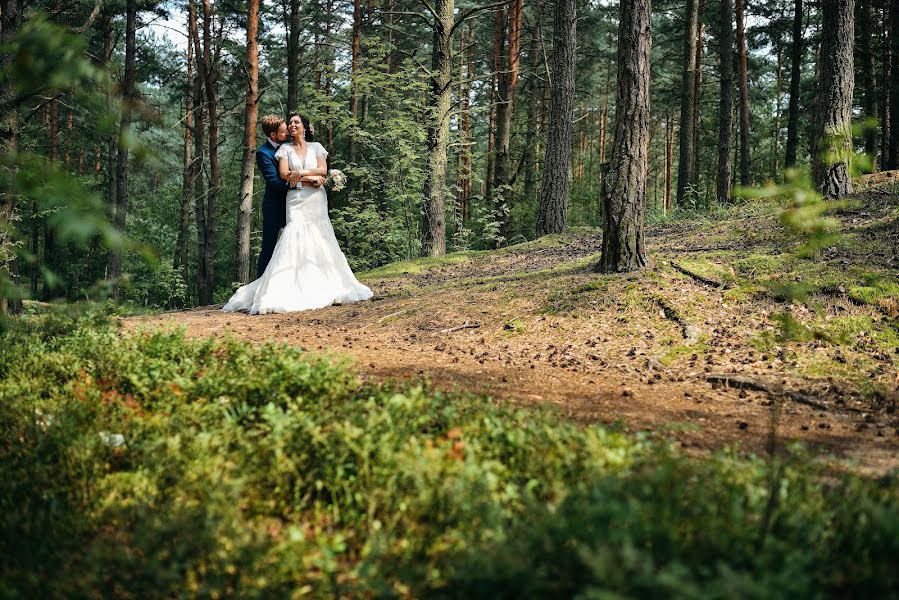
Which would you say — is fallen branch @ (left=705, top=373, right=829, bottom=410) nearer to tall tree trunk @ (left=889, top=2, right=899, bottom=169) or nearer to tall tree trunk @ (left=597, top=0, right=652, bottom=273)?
tall tree trunk @ (left=597, top=0, right=652, bottom=273)

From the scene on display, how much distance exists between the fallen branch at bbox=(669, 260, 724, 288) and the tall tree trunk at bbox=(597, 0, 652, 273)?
692 mm

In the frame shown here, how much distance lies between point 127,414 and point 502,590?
2.91 metres

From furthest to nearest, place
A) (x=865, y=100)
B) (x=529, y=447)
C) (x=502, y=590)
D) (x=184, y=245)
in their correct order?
(x=184, y=245)
(x=865, y=100)
(x=529, y=447)
(x=502, y=590)

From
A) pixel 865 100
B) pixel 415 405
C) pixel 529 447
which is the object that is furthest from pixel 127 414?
pixel 865 100

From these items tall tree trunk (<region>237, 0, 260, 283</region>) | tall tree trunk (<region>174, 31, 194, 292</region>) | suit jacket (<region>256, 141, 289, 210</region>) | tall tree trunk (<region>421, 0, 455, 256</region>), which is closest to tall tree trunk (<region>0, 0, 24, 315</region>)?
suit jacket (<region>256, 141, 289, 210</region>)

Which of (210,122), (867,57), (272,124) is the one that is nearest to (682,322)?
(272,124)

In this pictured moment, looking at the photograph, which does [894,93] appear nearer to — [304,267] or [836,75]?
[836,75]

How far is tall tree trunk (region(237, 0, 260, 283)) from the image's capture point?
16.3 metres

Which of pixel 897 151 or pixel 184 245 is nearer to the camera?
pixel 897 151

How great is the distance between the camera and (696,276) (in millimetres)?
7973

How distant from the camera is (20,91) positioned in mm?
1972

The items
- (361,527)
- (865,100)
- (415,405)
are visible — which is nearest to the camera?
(361,527)

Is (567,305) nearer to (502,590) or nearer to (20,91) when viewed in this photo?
(502,590)

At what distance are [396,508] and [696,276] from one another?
6205 millimetres
